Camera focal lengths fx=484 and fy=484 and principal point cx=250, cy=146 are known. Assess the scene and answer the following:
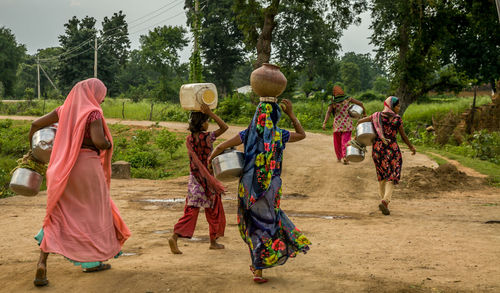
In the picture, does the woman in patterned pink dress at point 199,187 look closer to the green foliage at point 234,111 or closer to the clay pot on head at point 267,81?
the clay pot on head at point 267,81

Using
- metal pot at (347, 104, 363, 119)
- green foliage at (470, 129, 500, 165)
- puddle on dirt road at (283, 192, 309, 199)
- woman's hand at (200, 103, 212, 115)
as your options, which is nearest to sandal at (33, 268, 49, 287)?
woman's hand at (200, 103, 212, 115)

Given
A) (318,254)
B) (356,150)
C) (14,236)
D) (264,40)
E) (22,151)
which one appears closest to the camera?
(318,254)

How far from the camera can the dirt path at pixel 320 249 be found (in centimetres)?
411

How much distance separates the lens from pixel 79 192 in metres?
4.31

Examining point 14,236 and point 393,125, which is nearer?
point 14,236

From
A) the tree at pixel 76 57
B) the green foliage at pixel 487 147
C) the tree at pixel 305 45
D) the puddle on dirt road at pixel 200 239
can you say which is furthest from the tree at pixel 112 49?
the puddle on dirt road at pixel 200 239

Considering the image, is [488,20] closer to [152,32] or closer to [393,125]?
[393,125]

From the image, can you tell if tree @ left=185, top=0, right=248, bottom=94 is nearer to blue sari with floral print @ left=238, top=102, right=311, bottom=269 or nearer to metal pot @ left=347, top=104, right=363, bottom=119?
metal pot @ left=347, top=104, right=363, bottom=119

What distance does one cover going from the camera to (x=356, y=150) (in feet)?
25.4

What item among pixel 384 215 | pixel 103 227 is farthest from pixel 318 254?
pixel 384 215

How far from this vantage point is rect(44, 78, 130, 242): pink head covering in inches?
166

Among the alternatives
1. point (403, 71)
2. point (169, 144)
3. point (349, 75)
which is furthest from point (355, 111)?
point (349, 75)

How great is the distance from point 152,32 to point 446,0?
92.7 feet

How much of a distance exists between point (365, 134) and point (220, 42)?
140ft
